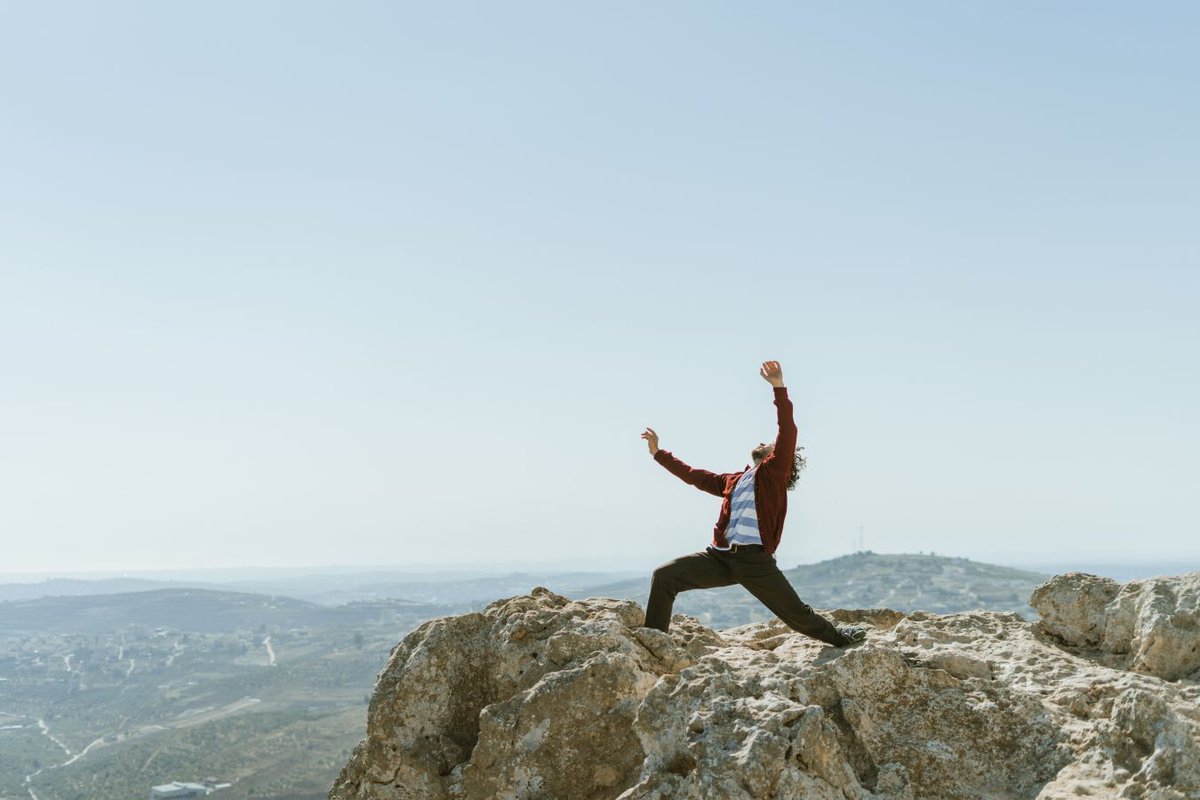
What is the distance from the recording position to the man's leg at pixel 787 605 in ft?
29.4

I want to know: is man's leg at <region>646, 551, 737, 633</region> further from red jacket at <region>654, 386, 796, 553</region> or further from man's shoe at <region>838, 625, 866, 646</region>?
man's shoe at <region>838, 625, 866, 646</region>

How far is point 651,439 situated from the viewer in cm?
1118

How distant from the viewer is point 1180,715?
7.22 metres

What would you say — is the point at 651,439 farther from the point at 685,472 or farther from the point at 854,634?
the point at 854,634

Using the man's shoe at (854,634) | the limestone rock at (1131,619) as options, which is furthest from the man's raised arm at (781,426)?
the limestone rock at (1131,619)

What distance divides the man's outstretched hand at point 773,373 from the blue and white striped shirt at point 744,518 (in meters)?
0.93

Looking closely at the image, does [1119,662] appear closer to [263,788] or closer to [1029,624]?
[1029,624]

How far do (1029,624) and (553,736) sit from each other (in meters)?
5.23

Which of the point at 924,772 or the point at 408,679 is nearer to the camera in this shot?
the point at 924,772

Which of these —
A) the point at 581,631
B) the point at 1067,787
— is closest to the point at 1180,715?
the point at 1067,787

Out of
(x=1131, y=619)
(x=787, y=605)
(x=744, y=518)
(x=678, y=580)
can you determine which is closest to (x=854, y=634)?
(x=787, y=605)

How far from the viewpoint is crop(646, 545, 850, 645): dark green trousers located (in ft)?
29.6

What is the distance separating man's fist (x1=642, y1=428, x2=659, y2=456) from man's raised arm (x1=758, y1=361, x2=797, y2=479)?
203 cm

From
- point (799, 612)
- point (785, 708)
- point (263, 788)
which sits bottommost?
point (263, 788)
